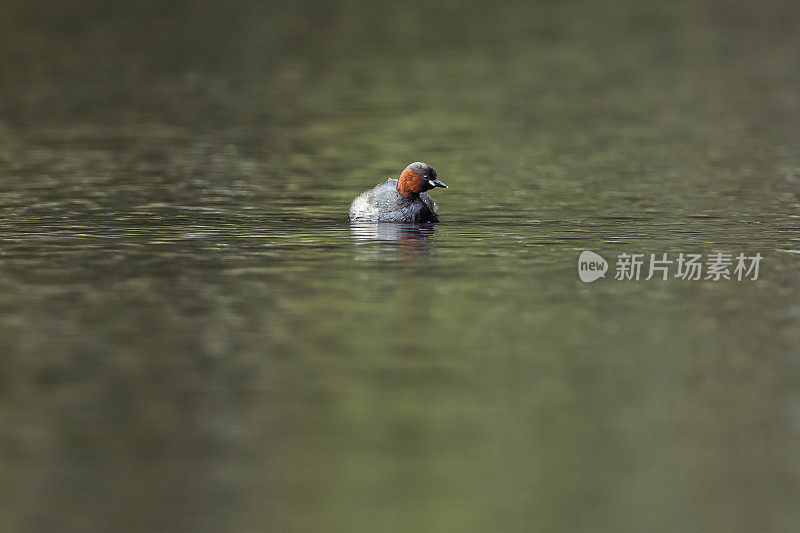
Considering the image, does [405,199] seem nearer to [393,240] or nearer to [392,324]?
[393,240]

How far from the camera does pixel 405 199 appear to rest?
67.6ft

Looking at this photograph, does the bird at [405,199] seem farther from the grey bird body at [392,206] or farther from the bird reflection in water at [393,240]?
the bird reflection in water at [393,240]

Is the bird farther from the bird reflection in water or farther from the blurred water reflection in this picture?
the blurred water reflection

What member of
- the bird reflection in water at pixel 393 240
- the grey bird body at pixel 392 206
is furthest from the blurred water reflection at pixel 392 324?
the grey bird body at pixel 392 206

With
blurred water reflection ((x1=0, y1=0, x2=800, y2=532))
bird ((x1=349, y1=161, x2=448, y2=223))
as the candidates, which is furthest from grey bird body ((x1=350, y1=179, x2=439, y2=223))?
blurred water reflection ((x1=0, y1=0, x2=800, y2=532))

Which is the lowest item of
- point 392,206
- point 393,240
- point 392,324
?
point 392,324

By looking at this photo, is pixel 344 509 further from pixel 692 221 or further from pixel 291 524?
pixel 692 221

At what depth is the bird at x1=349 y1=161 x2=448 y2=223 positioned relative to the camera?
20.5 m

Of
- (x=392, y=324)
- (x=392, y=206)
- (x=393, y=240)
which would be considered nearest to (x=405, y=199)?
(x=392, y=206)

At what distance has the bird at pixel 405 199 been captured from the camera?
805 inches

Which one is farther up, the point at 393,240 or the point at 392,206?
the point at 392,206

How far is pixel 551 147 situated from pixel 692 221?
947cm

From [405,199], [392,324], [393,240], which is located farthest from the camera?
[405,199]

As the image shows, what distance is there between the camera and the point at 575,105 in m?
37.2
